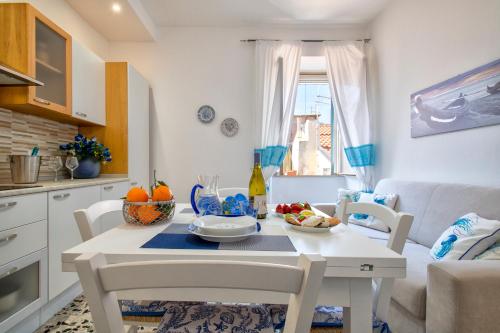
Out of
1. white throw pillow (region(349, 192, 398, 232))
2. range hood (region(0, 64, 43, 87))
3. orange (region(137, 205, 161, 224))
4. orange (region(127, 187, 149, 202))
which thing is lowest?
white throw pillow (region(349, 192, 398, 232))

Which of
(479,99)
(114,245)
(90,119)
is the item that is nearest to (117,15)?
(90,119)

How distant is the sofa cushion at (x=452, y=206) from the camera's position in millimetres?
1670

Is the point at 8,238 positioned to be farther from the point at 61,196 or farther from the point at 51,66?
the point at 51,66

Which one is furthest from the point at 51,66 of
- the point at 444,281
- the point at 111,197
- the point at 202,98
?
the point at 444,281

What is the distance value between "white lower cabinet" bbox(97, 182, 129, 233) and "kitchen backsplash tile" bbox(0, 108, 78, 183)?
55cm

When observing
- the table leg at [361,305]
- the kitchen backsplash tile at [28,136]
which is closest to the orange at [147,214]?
the table leg at [361,305]

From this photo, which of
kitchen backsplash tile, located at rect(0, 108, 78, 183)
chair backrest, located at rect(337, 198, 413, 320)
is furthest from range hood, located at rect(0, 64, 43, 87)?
chair backrest, located at rect(337, 198, 413, 320)

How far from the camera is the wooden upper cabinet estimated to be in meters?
1.87

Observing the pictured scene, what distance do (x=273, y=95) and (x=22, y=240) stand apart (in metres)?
2.81

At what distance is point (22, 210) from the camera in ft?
5.18

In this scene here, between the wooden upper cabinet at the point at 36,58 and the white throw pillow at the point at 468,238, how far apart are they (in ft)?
9.27

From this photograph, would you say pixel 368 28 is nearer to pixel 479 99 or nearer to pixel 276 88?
pixel 276 88

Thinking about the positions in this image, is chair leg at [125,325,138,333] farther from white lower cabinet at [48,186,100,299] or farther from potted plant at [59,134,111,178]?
potted plant at [59,134,111,178]

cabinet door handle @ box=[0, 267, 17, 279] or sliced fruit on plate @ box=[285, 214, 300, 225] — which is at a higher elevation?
sliced fruit on plate @ box=[285, 214, 300, 225]
